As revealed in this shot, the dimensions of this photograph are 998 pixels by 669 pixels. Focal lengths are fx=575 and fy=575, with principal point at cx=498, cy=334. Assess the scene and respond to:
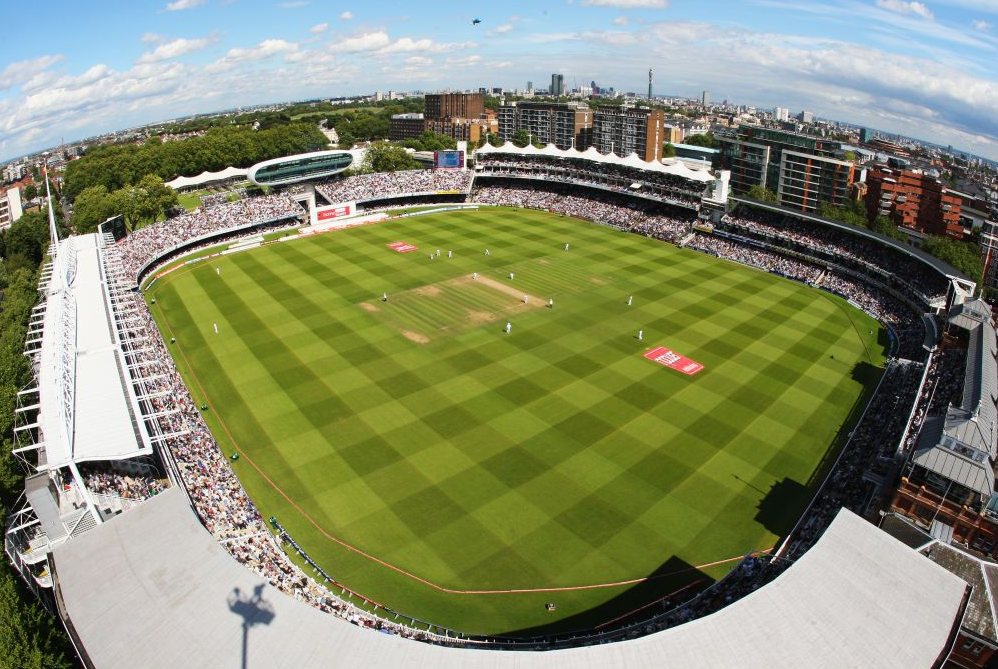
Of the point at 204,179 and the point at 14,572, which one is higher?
the point at 204,179

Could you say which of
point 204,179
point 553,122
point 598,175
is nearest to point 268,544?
point 598,175

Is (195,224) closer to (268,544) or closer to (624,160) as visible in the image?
(268,544)

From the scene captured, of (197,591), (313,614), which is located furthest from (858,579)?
(197,591)

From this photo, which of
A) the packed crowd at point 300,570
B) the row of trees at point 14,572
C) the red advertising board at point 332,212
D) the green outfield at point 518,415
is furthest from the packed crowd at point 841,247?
the row of trees at point 14,572

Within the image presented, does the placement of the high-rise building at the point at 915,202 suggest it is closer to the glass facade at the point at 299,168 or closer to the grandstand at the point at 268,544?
the grandstand at the point at 268,544

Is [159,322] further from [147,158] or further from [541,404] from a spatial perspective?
[147,158]

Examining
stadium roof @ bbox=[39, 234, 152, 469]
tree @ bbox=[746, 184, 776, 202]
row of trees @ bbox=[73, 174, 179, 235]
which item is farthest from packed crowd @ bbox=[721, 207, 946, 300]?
row of trees @ bbox=[73, 174, 179, 235]
